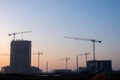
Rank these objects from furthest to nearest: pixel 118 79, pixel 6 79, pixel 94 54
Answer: pixel 94 54 < pixel 6 79 < pixel 118 79

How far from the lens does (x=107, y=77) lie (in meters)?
46.6

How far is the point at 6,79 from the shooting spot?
8950 centimetres

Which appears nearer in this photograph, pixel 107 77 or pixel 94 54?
pixel 107 77

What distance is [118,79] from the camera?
46000 mm

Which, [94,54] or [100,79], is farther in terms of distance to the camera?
[94,54]

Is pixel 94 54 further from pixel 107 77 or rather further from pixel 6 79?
pixel 107 77

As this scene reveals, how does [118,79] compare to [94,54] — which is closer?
[118,79]

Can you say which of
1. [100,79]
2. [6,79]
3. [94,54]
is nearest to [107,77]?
[100,79]

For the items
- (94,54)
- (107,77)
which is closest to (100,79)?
(107,77)

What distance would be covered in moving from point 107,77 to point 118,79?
66.8 inches

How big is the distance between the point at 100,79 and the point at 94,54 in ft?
495

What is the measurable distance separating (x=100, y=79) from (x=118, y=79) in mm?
2790

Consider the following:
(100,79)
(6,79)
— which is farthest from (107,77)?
(6,79)

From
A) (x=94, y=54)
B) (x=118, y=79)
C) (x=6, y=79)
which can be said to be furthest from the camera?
(x=94, y=54)
